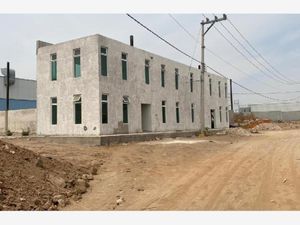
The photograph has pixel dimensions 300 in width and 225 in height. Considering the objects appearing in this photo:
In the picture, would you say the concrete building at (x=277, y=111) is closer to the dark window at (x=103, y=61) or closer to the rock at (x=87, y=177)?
the dark window at (x=103, y=61)

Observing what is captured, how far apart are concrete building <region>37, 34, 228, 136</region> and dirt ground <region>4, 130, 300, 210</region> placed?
20.1 feet

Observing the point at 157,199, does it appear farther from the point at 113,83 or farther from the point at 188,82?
the point at 188,82

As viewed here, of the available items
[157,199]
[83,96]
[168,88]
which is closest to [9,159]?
[157,199]

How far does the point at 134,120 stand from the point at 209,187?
15.4m

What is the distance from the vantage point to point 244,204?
768 centimetres

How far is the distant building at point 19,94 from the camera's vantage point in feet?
144

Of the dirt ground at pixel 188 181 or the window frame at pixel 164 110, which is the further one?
the window frame at pixel 164 110

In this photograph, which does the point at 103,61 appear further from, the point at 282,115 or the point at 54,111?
the point at 282,115

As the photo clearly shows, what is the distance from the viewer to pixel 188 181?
33.6 feet

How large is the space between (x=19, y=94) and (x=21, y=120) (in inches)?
798

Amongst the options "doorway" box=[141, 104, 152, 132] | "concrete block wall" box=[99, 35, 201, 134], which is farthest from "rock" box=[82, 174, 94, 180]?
"doorway" box=[141, 104, 152, 132]

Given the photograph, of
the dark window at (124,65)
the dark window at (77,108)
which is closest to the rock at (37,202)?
the dark window at (77,108)

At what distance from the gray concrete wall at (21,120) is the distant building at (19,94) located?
15.6 metres

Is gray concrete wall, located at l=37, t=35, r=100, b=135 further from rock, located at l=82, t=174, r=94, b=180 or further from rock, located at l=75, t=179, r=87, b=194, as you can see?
rock, located at l=75, t=179, r=87, b=194
